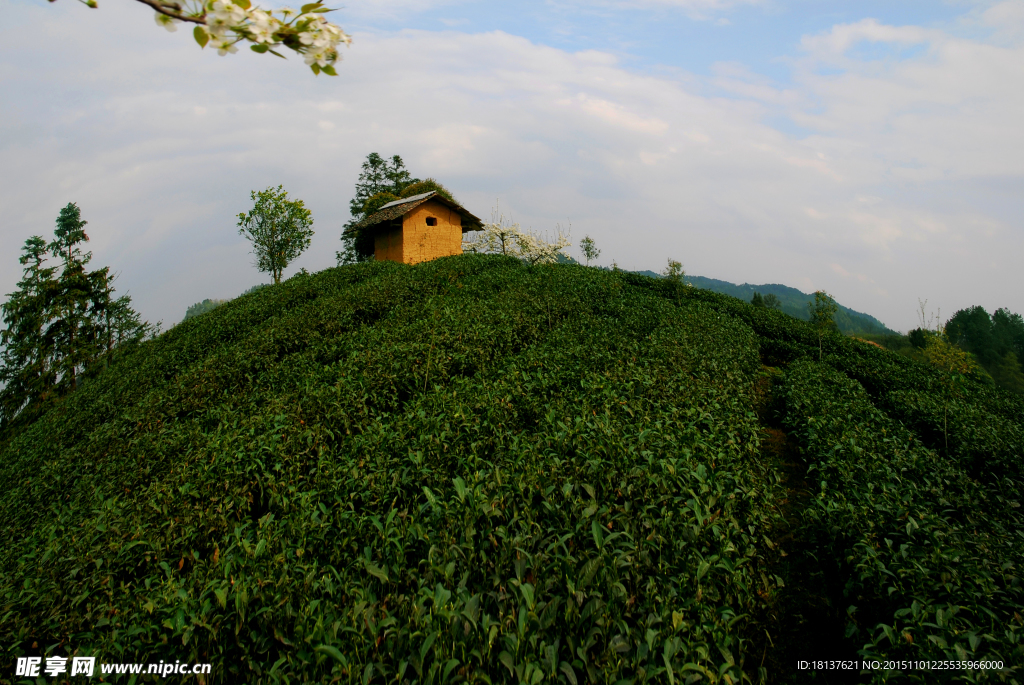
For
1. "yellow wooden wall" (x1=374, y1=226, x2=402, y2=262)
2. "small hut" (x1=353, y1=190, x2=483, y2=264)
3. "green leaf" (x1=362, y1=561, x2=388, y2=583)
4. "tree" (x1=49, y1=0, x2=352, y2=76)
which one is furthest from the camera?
"yellow wooden wall" (x1=374, y1=226, x2=402, y2=262)

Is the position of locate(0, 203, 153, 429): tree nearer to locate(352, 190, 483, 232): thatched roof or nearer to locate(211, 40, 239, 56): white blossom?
locate(352, 190, 483, 232): thatched roof

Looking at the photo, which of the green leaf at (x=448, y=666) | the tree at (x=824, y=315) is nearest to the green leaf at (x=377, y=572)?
the green leaf at (x=448, y=666)

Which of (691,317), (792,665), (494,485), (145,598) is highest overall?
(691,317)

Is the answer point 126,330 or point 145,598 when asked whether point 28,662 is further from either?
point 126,330

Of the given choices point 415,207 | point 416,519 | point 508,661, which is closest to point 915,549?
point 508,661

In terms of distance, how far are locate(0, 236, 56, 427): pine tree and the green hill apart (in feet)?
74.3

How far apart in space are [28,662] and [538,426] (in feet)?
15.7

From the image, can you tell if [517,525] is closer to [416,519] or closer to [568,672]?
[416,519]

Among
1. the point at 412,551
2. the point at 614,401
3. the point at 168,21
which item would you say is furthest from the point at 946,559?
the point at 168,21

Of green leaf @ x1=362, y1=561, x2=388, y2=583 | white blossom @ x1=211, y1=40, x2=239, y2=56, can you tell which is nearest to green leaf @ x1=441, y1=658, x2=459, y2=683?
green leaf @ x1=362, y1=561, x2=388, y2=583

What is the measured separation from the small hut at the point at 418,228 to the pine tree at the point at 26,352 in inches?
734

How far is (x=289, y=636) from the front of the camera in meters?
2.90

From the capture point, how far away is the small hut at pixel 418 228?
24.1 m

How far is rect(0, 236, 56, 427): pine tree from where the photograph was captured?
25.9 metres
